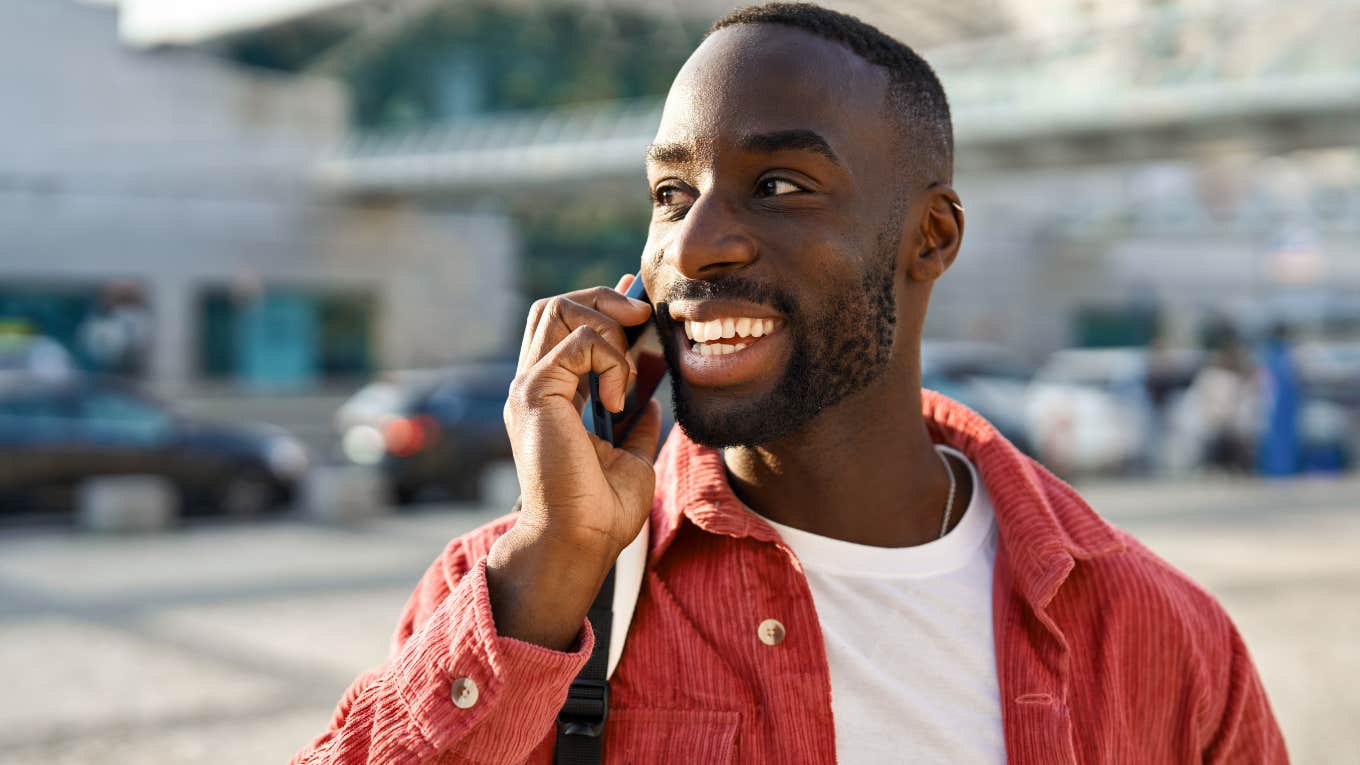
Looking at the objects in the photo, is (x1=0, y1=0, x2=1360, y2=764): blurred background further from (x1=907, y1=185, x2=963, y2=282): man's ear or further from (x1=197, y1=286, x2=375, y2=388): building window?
(x1=907, y1=185, x2=963, y2=282): man's ear

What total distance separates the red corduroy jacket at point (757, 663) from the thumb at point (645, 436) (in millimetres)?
88

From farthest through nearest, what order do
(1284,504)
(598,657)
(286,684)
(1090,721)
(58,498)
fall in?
(1284,504)
(58,498)
(286,684)
(1090,721)
(598,657)

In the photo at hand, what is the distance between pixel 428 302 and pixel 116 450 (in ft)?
62.6

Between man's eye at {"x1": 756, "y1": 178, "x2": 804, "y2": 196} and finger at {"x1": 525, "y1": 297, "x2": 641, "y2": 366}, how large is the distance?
0.29 metres

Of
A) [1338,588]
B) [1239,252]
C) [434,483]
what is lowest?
[1338,588]

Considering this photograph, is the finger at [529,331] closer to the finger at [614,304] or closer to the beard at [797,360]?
the finger at [614,304]

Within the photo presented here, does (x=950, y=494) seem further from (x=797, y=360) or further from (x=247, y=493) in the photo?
(x=247, y=493)

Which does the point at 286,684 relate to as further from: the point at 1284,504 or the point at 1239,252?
the point at 1239,252

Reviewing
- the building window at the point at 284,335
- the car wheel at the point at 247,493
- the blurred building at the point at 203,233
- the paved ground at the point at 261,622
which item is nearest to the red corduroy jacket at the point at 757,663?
the paved ground at the point at 261,622

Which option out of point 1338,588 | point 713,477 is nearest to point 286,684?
point 713,477

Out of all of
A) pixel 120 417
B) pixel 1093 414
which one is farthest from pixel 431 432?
pixel 1093 414

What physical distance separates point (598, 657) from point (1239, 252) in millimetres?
54056

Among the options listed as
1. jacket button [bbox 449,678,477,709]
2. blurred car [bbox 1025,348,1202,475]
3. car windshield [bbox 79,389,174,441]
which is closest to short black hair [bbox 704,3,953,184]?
jacket button [bbox 449,678,477,709]

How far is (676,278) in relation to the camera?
6.18 feet
